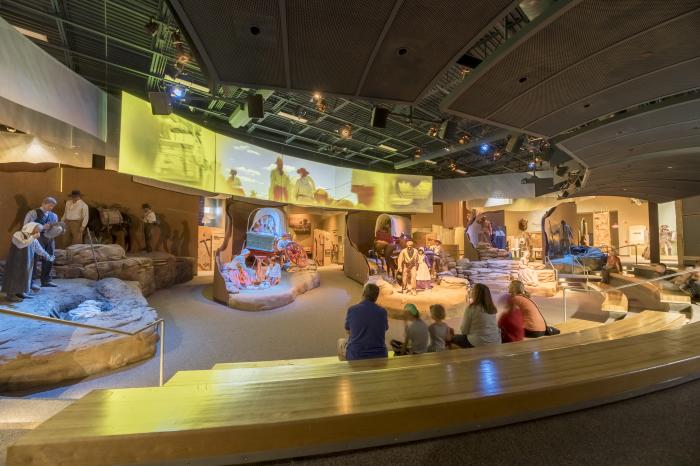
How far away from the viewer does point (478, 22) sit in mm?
2111

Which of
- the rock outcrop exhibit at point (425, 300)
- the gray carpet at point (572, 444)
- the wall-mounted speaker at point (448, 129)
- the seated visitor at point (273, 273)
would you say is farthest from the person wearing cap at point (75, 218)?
the wall-mounted speaker at point (448, 129)

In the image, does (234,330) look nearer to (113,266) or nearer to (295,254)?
(113,266)

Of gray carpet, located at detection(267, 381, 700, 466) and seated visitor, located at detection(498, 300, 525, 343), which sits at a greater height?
gray carpet, located at detection(267, 381, 700, 466)

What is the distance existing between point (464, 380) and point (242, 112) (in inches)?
392

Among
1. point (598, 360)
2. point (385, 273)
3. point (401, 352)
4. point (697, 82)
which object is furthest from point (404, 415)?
point (385, 273)

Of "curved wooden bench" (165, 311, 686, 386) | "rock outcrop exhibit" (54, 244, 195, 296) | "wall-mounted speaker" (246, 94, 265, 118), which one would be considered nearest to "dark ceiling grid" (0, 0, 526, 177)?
"wall-mounted speaker" (246, 94, 265, 118)

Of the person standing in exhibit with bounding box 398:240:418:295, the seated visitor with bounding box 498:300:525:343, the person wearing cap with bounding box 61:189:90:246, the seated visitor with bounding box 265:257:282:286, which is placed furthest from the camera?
the seated visitor with bounding box 265:257:282:286

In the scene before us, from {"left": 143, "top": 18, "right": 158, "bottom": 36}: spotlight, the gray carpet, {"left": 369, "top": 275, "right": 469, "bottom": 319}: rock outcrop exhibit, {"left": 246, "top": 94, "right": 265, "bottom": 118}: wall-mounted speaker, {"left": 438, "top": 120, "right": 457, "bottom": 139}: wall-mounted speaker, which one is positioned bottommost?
{"left": 369, "top": 275, "right": 469, "bottom": 319}: rock outcrop exhibit

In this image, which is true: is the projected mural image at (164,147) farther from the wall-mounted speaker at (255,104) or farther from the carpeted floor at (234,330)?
the wall-mounted speaker at (255,104)

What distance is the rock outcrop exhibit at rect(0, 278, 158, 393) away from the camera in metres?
3.46

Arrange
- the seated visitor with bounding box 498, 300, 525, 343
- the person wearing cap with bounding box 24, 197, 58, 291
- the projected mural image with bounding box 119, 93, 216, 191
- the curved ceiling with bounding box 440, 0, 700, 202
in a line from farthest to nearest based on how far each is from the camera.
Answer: the projected mural image with bounding box 119, 93, 216, 191 < the person wearing cap with bounding box 24, 197, 58, 291 < the seated visitor with bounding box 498, 300, 525, 343 < the curved ceiling with bounding box 440, 0, 700, 202

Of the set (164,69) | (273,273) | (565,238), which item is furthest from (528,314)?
(565,238)

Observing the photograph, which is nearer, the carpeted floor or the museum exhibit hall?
the museum exhibit hall

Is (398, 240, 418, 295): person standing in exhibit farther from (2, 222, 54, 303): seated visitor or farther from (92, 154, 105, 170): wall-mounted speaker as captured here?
(92, 154, 105, 170): wall-mounted speaker
